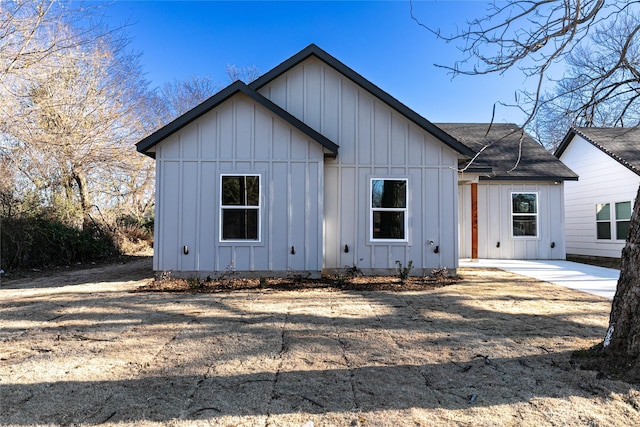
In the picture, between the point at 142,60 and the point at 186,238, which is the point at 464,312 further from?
the point at 142,60

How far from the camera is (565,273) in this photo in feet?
29.3

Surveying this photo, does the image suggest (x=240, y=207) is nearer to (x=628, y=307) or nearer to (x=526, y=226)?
(x=628, y=307)

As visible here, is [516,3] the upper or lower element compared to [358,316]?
upper

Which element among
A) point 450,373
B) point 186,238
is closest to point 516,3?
point 450,373

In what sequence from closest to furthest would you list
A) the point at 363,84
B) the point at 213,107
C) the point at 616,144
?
the point at 213,107 → the point at 363,84 → the point at 616,144

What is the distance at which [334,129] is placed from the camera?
8.69 m

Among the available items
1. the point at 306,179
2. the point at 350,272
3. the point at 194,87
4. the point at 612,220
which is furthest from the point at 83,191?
the point at 612,220

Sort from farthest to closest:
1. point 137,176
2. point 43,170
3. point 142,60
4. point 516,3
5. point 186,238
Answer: point 137,176
point 142,60
point 43,170
point 186,238
point 516,3

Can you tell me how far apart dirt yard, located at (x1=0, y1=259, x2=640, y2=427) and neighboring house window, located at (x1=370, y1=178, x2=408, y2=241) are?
2708mm

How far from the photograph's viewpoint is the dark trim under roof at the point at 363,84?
27.1ft

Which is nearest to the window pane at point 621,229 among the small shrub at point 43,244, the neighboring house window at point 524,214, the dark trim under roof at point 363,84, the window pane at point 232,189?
the neighboring house window at point 524,214

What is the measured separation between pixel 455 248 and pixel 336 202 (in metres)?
2.92

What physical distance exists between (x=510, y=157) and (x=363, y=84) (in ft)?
24.3

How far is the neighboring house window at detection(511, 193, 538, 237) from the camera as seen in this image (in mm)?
11711
